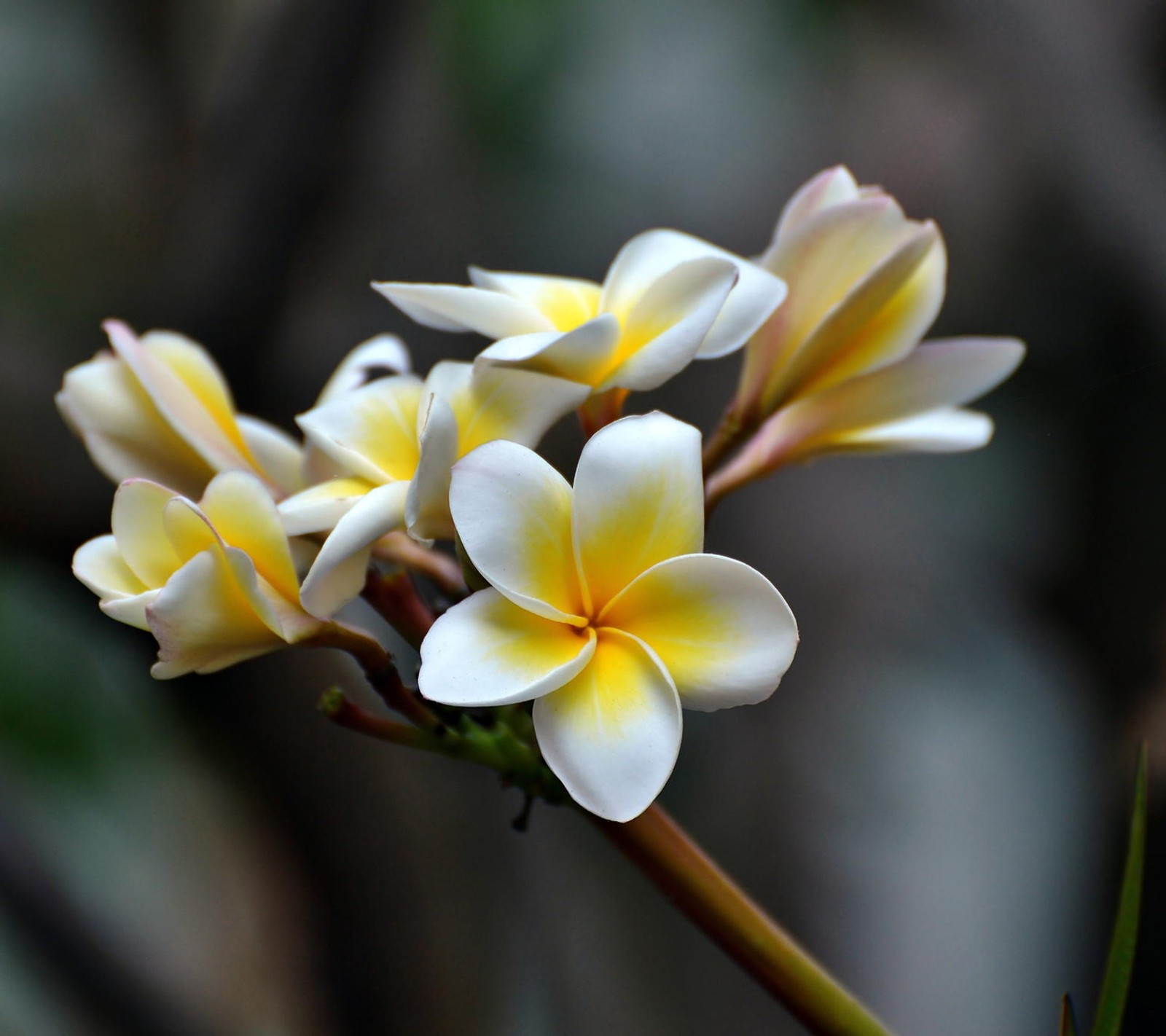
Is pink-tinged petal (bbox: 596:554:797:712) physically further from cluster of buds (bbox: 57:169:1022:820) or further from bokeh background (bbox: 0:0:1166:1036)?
bokeh background (bbox: 0:0:1166:1036)

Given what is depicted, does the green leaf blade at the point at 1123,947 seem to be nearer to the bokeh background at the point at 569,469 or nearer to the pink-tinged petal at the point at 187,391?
the pink-tinged petal at the point at 187,391

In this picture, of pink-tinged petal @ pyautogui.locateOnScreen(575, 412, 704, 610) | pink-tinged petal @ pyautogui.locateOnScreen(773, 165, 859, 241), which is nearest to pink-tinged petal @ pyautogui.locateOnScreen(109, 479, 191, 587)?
pink-tinged petal @ pyautogui.locateOnScreen(575, 412, 704, 610)

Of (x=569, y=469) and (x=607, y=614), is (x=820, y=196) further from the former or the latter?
(x=569, y=469)

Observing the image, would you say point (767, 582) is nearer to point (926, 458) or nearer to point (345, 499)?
point (345, 499)

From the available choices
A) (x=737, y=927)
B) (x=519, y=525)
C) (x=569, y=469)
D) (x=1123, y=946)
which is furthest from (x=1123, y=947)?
(x=569, y=469)

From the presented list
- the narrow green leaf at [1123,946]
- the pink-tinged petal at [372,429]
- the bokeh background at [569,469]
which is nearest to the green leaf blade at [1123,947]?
the narrow green leaf at [1123,946]
